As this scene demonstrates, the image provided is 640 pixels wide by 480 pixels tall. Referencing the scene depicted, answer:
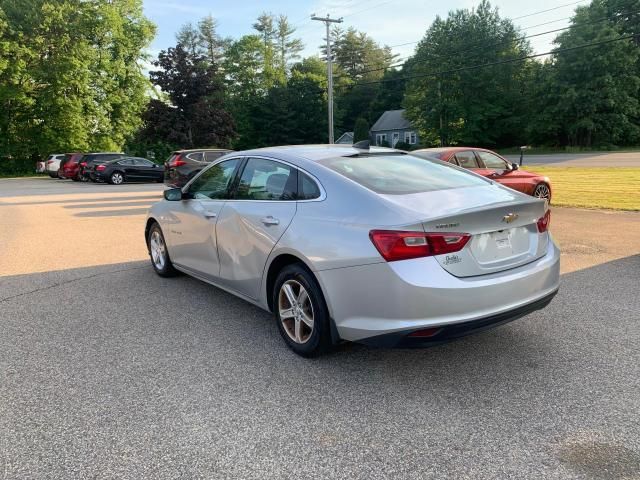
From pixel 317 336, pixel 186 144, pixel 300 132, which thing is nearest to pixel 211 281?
pixel 317 336

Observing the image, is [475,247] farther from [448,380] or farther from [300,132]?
[300,132]

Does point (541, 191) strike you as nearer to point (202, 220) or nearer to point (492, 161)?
point (492, 161)

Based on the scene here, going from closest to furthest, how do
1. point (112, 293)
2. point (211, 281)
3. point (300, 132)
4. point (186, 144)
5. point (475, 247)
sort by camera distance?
point (475, 247) → point (211, 281) → point (112, 293) → point (186, 144) → point (300, 132)

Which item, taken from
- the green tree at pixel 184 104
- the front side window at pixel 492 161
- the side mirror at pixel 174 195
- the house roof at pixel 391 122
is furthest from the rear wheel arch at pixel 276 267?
the house roof at pixel 391 122

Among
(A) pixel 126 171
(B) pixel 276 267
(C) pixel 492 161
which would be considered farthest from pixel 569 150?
(B) pixel 276 267

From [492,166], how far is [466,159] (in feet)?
2.75

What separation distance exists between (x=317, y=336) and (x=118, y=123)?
45854 mm

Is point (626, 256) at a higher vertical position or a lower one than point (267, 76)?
lower

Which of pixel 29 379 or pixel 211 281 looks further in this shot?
pixel 211 281

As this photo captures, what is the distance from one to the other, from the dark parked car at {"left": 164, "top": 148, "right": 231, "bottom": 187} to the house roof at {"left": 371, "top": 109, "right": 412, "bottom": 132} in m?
61.1

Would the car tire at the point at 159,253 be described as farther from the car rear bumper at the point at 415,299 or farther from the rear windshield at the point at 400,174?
the car rear bumper at the point at 415,299

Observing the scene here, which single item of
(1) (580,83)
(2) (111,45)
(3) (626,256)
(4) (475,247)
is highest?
(2) (111,45)

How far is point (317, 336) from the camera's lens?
3607mm

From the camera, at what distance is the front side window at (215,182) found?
490cm
